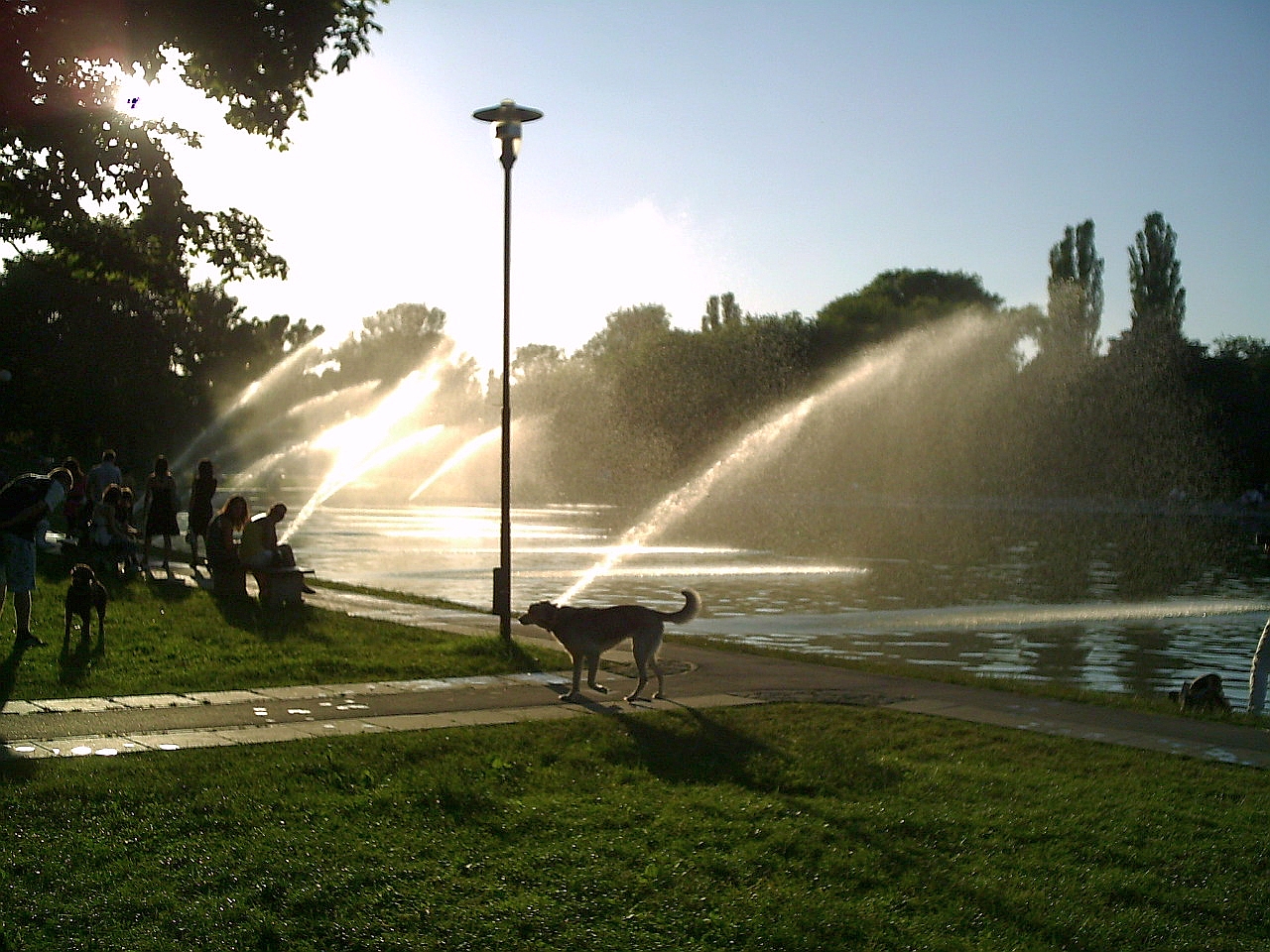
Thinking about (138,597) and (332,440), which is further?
(332,440)

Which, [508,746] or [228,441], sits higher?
[228,441]

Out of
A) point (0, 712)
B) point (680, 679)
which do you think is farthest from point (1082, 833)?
point (0, 712)

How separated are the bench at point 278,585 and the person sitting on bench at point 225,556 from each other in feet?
1.90

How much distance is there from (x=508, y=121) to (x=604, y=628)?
6.64 metres

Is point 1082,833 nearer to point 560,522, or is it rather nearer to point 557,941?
point 557,941

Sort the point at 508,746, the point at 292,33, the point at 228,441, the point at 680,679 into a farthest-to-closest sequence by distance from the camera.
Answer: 1. the point at 228,441
2. the point at 292,33
3. the point at 680,679
4. the point at 508,746

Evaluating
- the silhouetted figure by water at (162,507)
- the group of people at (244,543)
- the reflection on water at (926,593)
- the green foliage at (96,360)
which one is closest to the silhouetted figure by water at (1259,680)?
the reflection on water at (926,593)

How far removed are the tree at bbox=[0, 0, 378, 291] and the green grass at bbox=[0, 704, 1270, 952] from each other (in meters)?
7.84

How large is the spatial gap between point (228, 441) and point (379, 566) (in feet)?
164

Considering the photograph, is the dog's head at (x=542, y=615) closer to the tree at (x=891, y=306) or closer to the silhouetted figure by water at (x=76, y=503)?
the silhouetted figure by water at (x=76, y=503)

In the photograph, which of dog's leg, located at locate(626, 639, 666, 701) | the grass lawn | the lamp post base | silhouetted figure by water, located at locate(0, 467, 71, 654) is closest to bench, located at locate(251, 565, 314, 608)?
the lamp post base

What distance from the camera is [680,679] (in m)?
13.0

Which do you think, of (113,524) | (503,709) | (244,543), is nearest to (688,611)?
(503,709)

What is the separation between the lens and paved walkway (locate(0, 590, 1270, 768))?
Result: 9.30m
